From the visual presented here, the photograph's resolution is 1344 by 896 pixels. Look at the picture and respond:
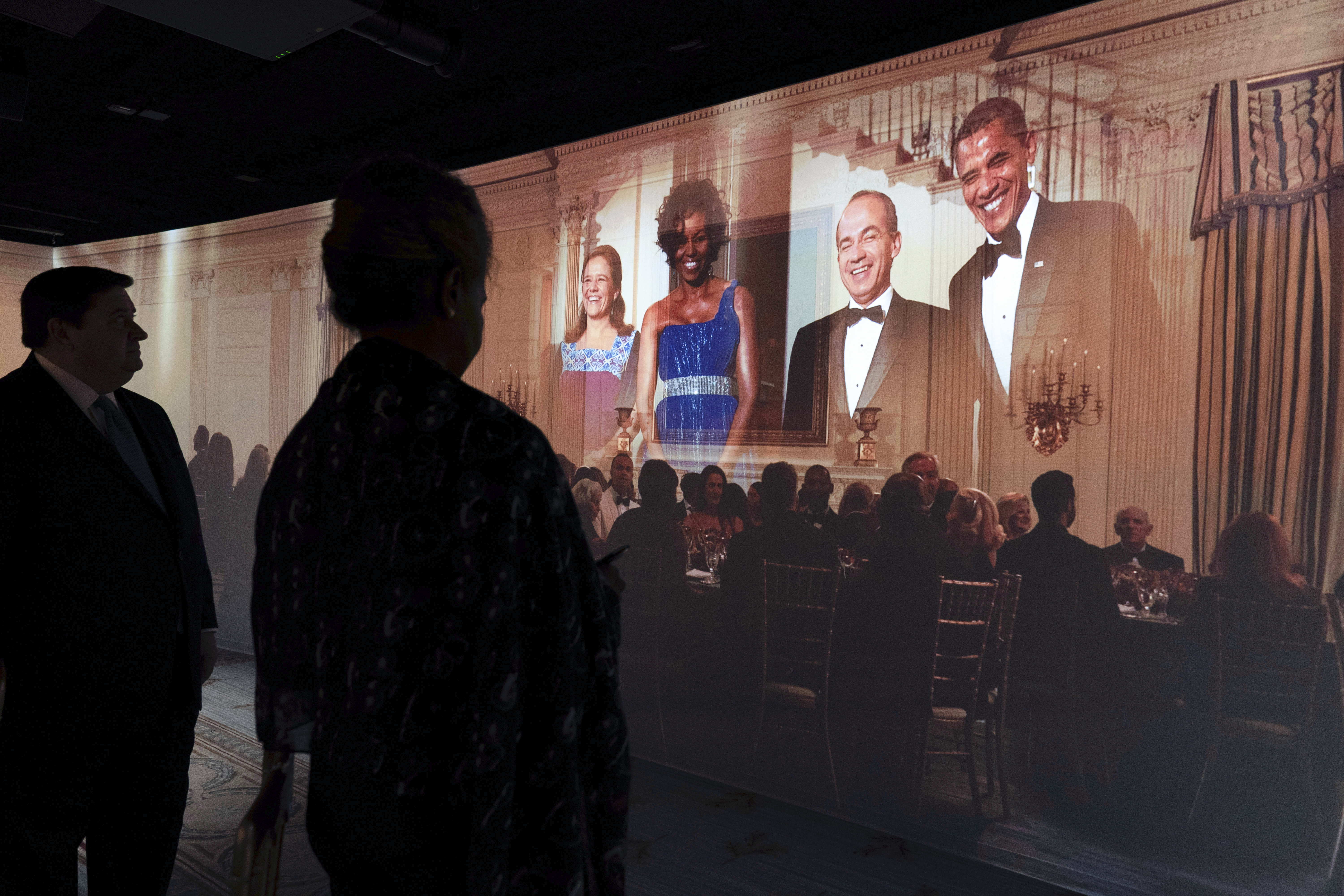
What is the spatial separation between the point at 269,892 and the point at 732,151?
3.68 m

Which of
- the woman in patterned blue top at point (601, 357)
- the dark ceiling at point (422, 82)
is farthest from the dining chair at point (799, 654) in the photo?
the dark ceiling at point (422, 82)

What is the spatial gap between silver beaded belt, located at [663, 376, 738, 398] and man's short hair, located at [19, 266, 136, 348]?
2602 millimetres

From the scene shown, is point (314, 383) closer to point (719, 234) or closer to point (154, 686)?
point (719, 234)

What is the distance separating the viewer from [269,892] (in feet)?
3.52

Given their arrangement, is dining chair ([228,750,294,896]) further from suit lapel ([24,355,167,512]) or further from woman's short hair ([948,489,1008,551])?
woman's short hair ([948,489,1008,551])

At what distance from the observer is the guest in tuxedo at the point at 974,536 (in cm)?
328

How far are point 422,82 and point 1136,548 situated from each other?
376 cm

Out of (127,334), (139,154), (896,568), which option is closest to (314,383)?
(139,154)

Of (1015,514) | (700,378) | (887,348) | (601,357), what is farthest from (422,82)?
(1015,514)

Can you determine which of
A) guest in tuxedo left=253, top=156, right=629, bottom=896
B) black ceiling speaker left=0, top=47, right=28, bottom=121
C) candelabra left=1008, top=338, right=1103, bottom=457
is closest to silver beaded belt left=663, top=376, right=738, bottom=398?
candelabra left=1008, top=338, right=1103, bottom=457

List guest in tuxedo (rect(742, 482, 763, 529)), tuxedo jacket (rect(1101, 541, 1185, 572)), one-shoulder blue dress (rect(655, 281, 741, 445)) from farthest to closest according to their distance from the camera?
one-shoulder blue dress (rect(655, 281, 741, 445)) → guest in tuxedo (rect(742, 482, 763, 529)) → tuxedo jacket (rect(1101, 541, 1185, 572))

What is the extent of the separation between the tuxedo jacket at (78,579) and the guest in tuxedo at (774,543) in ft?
7.93

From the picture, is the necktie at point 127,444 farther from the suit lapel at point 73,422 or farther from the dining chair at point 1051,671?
the dining chair at point 1051,671

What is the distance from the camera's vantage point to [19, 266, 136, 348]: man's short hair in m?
2.05
